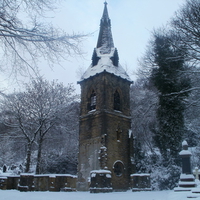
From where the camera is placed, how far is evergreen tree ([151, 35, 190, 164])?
18688mm

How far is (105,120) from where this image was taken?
23.6m

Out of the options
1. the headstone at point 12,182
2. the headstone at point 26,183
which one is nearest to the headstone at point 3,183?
the headstone at point 12,182

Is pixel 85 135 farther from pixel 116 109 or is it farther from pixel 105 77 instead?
pixel 105 77

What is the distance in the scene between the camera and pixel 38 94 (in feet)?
86.9

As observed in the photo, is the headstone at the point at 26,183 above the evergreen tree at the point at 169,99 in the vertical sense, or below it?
below

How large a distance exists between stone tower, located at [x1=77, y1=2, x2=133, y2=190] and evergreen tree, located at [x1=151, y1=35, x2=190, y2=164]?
14.6ft

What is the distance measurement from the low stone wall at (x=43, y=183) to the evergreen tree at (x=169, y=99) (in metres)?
7.73

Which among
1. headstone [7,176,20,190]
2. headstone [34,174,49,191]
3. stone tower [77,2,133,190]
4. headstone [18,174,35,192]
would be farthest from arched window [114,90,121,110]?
headstone [18,174,35,192]

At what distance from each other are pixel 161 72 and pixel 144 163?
926 cm

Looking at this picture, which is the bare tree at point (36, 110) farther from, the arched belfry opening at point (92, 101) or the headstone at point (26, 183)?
the headstone at point (26, 183)

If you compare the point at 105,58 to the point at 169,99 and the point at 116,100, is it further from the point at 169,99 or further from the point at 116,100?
the point at 169,99

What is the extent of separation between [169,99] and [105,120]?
21.9 feet

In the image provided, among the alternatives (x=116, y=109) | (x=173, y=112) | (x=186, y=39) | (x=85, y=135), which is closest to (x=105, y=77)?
(x=116, y=109)

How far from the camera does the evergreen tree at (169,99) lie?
1869 cm
